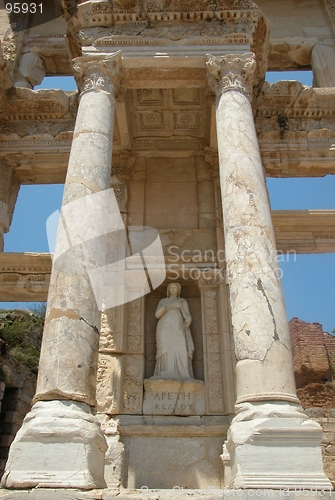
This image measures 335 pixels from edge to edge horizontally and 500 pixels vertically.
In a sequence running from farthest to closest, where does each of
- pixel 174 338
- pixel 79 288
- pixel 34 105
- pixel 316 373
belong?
pixel 316 373
pixel 34 105
pixel 174 338
pixel 79 288

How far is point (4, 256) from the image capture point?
9961mm

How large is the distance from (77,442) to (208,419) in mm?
3415

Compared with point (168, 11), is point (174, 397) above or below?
below

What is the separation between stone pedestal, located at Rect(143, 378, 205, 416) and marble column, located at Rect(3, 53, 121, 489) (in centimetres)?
241

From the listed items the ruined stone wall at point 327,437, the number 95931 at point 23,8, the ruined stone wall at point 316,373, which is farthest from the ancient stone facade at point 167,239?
the ruined stone wall at point 316,373

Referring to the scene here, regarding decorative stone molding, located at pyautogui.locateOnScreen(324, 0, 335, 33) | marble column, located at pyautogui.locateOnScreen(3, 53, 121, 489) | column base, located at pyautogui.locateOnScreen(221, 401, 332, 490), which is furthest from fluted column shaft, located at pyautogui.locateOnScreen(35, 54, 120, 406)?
decorative stone molding, located at pyautogui.locateOnScreen(324, 0, 335, 33)

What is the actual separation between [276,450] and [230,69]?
6309 mm

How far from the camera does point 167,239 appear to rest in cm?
980

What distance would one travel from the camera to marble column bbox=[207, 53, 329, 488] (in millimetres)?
4914

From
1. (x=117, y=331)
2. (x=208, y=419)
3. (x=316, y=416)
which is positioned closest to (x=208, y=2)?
(x=117, y=331)

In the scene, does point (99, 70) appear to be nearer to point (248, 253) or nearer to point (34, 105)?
point (34, 105)

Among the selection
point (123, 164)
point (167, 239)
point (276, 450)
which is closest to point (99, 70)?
point (123, 164)

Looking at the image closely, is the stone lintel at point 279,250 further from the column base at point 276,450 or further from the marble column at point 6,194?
the column base at point 276,450

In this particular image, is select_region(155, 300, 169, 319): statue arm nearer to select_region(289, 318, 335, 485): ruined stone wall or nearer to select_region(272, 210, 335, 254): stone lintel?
select_region(272, 210, 335, 254): stone lintel
